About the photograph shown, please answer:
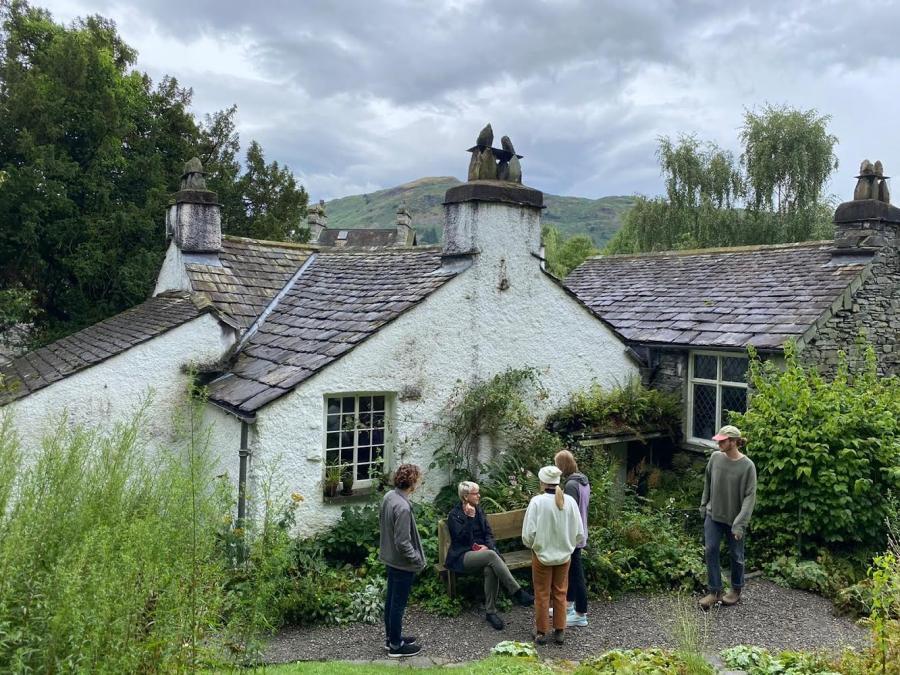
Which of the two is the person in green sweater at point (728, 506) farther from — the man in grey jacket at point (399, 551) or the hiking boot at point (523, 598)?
the man in grey jacket at point (399, 551)

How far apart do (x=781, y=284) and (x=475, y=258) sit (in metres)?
6.87

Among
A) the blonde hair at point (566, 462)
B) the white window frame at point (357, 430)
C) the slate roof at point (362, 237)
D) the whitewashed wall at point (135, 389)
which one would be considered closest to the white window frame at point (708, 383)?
the blonde hair at point (566, 462)

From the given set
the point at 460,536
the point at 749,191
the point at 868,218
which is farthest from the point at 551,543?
the point at 749,191

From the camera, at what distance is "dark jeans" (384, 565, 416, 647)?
6.77m

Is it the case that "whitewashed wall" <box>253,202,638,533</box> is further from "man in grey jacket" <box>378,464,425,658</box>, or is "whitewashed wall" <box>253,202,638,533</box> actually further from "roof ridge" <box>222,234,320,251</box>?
"roof ridge" <box>222,234,320,251</box>

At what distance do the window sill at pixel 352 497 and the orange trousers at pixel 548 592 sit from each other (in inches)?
118

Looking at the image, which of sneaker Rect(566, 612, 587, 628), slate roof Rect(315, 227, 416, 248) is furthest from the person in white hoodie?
slate roof Rect(315, 227, 416, 248)

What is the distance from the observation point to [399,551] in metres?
6.64

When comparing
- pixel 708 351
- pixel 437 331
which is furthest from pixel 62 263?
pixel 708 351

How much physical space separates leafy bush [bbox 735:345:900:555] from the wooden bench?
3.63m

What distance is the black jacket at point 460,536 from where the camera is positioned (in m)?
7.66

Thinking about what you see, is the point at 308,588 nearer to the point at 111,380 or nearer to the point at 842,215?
the point at 111,380

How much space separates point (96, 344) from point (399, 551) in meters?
6.58

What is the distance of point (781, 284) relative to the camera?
13.6 metres
